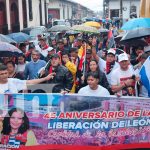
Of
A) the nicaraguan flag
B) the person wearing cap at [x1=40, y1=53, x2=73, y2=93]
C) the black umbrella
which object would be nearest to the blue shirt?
the person wearing cap at [x1=40, y1=53, x2=73, y2=93]

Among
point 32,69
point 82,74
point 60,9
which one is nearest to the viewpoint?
point 82,74

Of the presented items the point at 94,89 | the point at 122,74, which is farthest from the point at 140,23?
the point at 94,89

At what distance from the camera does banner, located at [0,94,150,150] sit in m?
5.41

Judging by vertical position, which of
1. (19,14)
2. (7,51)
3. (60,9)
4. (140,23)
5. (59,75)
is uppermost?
(60,9)

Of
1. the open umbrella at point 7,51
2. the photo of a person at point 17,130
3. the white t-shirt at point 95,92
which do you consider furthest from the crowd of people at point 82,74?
the photo of a person at point 17,130

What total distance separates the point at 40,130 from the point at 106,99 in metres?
1.04

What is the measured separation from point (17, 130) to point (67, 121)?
732 mm

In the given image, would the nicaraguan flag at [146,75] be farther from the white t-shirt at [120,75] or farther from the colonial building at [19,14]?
the colonial building at [19,14]

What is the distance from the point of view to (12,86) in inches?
231

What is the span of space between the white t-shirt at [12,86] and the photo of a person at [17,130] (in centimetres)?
42

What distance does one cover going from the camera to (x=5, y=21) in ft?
101

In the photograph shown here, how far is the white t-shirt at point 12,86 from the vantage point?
18.9 feet

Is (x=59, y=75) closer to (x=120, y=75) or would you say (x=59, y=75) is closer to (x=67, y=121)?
(x=120, y=75)

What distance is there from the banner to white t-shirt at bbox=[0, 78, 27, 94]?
0.28m
